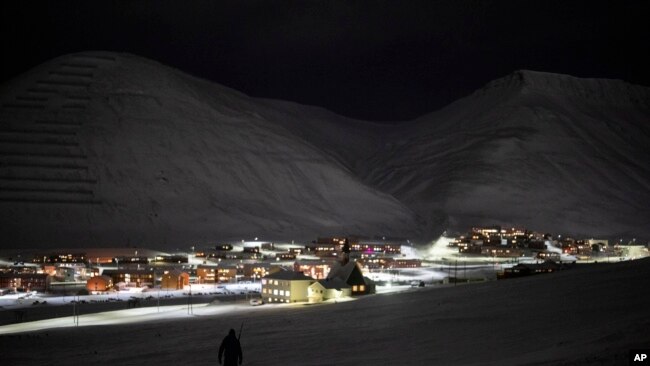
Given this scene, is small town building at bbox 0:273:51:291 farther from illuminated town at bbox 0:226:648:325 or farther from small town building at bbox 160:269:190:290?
small town building at bbox 160:269:190:290

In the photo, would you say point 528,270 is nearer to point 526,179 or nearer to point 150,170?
point 150,170

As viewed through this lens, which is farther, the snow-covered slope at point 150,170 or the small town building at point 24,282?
the snow-covered slope at point 150,170

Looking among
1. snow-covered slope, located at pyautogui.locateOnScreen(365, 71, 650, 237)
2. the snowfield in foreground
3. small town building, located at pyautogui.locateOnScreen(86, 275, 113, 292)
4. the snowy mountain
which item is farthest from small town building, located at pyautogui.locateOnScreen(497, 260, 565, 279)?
snow-covered slope, located at pyautogui.locateOnScreen(365, 71, 650, 237)

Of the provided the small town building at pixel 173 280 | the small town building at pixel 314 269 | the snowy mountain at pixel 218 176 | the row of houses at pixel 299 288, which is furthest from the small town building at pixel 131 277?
the snowy mountain at pixel 218 176

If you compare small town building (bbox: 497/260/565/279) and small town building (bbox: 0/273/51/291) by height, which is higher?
small town building (bbox: 0/273/51/291)

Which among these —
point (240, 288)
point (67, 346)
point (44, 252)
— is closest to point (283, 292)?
Answer: point (240, 288)

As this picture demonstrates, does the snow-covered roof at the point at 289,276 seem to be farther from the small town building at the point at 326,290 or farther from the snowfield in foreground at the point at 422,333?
the snowfield in foreground at the point at 422,333
